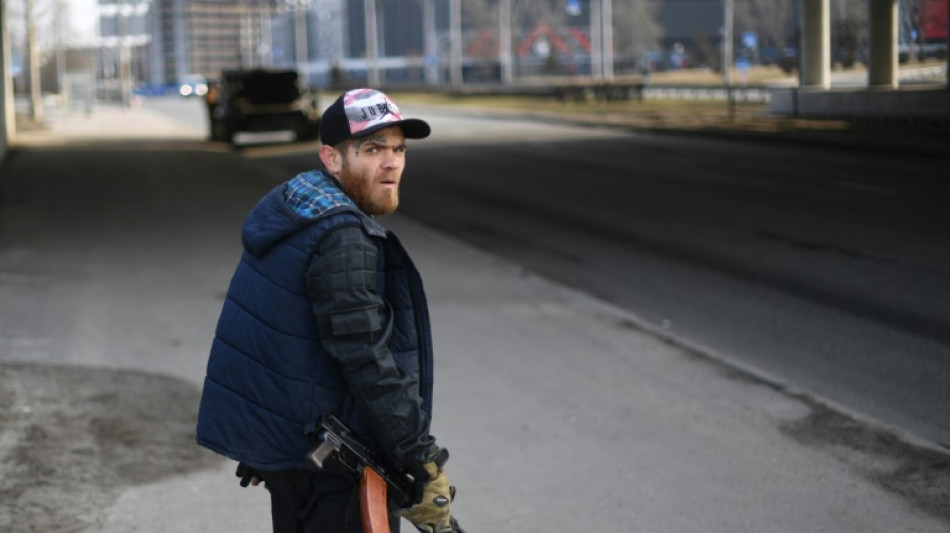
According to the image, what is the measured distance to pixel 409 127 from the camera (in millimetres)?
3521

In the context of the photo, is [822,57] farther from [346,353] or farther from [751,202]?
[346,353]

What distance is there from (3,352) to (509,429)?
161 inches

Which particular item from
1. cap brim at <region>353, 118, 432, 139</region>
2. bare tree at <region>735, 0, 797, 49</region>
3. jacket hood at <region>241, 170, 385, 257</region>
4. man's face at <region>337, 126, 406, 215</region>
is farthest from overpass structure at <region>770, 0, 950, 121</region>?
jacket hood at <region>241, 170, 385, 257</region>

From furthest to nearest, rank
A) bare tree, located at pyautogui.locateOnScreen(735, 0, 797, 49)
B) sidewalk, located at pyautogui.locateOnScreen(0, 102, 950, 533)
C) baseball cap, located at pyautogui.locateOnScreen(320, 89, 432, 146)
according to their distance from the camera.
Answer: bare tree, located at pyautogui.locateOnScreen(735, 0, 797, 49) < sidewalk, located at pyautogui.locateOnScreen(0, 102, 950, 533) < baseball cap, located at pyautogui.locateOnScreen(320, 89, 432, 146)

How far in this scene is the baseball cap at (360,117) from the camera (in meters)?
3.43

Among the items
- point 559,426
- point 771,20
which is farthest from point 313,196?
point 771,20

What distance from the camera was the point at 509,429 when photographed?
7.30 m

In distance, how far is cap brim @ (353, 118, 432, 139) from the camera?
3.42 meters

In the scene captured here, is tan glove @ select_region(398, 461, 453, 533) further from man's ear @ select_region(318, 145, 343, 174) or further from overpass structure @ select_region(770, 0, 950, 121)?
overpass structure @ select_region(770, 0, 950, 121)

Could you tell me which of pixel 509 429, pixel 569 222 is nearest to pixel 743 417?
pixel 509 429

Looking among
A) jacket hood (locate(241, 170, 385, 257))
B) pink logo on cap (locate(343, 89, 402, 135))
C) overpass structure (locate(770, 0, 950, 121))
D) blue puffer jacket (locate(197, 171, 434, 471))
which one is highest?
overpass structure (locate(770, 0, 950, 121))

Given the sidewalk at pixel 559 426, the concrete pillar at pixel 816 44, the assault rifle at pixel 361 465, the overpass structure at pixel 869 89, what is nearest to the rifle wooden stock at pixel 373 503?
the assault rifle at pixel 361 465

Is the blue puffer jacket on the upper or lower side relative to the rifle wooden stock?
upper

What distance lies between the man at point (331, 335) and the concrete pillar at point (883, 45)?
34671 mm
